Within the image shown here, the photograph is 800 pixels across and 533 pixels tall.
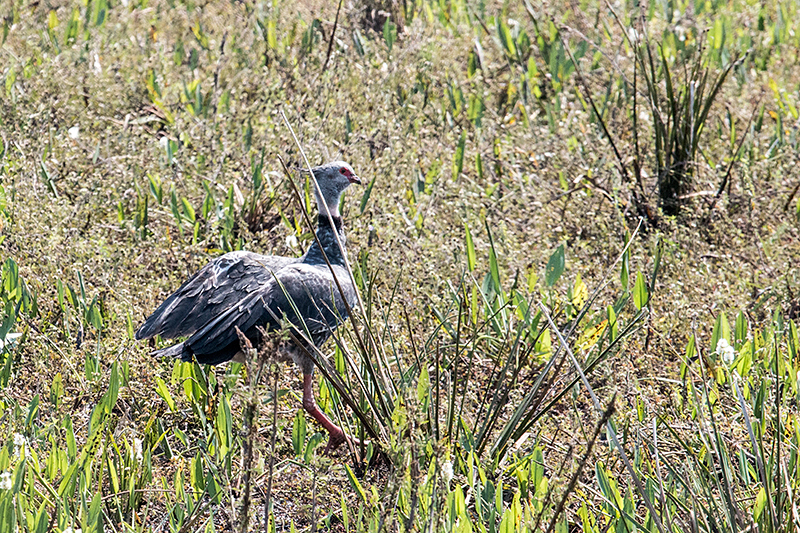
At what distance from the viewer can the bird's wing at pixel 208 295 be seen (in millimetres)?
3635

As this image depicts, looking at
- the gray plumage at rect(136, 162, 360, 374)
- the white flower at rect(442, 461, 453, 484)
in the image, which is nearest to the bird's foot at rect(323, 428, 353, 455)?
the gray plumage at rect(136, 162, 360, 374)

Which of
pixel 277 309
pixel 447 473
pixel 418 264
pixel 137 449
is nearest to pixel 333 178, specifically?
pixel 418 264

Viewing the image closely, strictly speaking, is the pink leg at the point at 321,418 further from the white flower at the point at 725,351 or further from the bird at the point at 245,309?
the white flower at the point at 725,351

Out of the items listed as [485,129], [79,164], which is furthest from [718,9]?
[79,164]

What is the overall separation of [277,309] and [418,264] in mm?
890

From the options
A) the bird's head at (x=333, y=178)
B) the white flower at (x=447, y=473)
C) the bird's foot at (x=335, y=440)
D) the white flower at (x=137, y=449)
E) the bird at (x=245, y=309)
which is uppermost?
the bird's head at (x=333, y=178)

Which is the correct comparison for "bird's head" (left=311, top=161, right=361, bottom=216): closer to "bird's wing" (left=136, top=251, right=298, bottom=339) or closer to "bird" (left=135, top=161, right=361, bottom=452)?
"bird" (left=135, top=161, right=361, bottom=452)

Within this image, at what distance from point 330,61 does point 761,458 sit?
4659mm

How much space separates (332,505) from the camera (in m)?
3.04

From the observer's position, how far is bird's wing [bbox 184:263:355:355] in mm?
3471

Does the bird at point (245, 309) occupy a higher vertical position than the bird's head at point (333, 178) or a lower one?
lower

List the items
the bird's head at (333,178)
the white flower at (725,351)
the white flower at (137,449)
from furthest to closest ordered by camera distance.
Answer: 1. the bird's head at (333,178)
2. the white flower at (725,351)
3. the white flower at (137,449)

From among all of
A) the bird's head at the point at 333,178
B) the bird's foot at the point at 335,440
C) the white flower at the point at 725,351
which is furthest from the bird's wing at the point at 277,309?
the white flower at the point at 725,351

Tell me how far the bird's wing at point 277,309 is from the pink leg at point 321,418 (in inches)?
8.5
